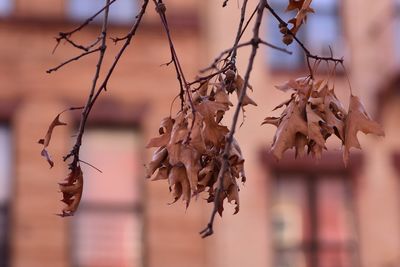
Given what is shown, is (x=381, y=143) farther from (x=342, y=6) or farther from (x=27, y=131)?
(x=27, y=131)

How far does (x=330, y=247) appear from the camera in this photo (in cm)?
1488

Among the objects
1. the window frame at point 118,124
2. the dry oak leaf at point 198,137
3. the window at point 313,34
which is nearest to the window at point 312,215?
the window at point 313,34

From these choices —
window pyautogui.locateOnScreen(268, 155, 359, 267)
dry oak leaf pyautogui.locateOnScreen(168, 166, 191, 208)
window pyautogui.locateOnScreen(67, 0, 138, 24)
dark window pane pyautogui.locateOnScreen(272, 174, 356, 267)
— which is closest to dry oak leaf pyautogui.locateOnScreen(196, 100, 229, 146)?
dry oak leaf pyautogui.locateOnScreen(168, 166, 191, 208)

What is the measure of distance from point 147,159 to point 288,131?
10768 millimetres

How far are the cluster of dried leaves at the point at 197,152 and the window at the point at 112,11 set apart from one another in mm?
11022

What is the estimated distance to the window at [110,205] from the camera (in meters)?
14.6

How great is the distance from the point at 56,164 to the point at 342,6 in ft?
14.8

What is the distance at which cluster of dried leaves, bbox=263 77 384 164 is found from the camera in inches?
156

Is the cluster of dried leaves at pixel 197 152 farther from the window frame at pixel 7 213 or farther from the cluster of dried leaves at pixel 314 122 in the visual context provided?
the window frame at pixel 7 213

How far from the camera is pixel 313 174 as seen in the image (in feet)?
49.5

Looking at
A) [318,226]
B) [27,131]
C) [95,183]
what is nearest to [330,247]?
[318,226]

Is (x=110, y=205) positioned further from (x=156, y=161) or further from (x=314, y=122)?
(x=314, y=122)

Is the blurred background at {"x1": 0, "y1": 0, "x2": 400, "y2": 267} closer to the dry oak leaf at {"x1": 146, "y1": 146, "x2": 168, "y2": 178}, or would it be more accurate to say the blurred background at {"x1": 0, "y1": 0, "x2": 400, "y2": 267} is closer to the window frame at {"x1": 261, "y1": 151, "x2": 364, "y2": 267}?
the window frame at {"x1": 261, "y1": 151, "x2": 364, "y2": 267}

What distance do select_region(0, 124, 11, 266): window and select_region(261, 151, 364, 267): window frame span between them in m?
3.29
